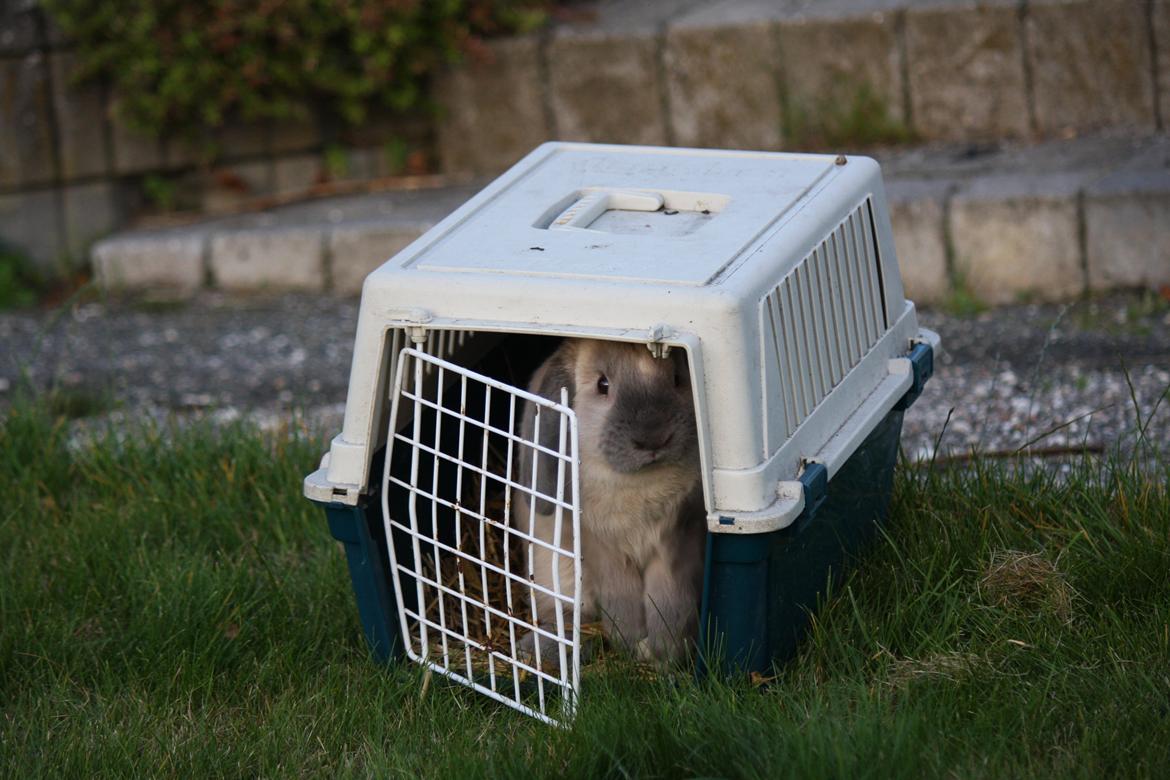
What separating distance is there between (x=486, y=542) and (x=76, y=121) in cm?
341

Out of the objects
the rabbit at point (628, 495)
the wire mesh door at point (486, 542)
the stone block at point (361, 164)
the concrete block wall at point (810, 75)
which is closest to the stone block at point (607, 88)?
the concrete block wall at point (810, 75)

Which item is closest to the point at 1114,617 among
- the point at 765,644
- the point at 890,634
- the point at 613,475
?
the point at 890,634

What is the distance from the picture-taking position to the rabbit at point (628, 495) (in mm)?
2588

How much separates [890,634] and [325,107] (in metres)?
3.84

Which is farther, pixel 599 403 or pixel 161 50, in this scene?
pixel 161 50

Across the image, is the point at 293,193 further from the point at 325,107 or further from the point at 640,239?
the point at 640,239

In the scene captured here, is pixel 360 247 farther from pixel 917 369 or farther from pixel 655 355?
pixel 655 355

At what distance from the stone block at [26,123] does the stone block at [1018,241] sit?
3403mm

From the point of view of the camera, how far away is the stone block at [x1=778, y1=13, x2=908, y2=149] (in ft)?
17.2

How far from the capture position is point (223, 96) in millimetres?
5438

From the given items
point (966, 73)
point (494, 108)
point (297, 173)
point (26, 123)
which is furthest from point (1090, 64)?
point (26, 123)

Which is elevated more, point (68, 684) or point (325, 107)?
point (325, 107)

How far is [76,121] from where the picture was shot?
5.59 m

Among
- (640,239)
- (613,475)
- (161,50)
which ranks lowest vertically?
(613,475)
